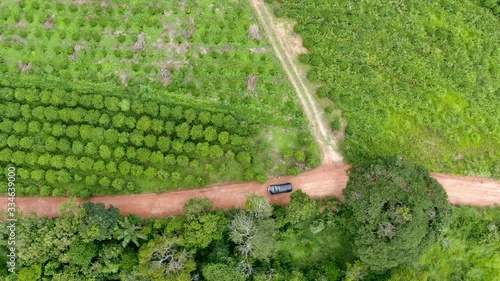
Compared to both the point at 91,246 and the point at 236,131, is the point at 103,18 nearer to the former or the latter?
the point at 236,131

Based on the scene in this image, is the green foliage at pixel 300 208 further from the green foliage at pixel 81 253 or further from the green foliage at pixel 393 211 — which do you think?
the green foliage at pixel 81 253

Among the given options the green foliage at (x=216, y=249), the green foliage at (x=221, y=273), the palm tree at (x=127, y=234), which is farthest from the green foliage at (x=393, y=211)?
the palm tree at (x=127, y=234)

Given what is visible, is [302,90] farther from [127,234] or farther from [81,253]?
[81,253]

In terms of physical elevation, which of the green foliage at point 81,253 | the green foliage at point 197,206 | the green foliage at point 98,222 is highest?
the green foliage at point 197,206

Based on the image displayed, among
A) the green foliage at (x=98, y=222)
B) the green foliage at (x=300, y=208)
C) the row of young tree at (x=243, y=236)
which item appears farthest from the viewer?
the green foliage at (x=300, y=208)

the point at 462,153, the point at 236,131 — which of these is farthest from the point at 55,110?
the point at 462,153

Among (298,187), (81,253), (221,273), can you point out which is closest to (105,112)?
(81,253)
